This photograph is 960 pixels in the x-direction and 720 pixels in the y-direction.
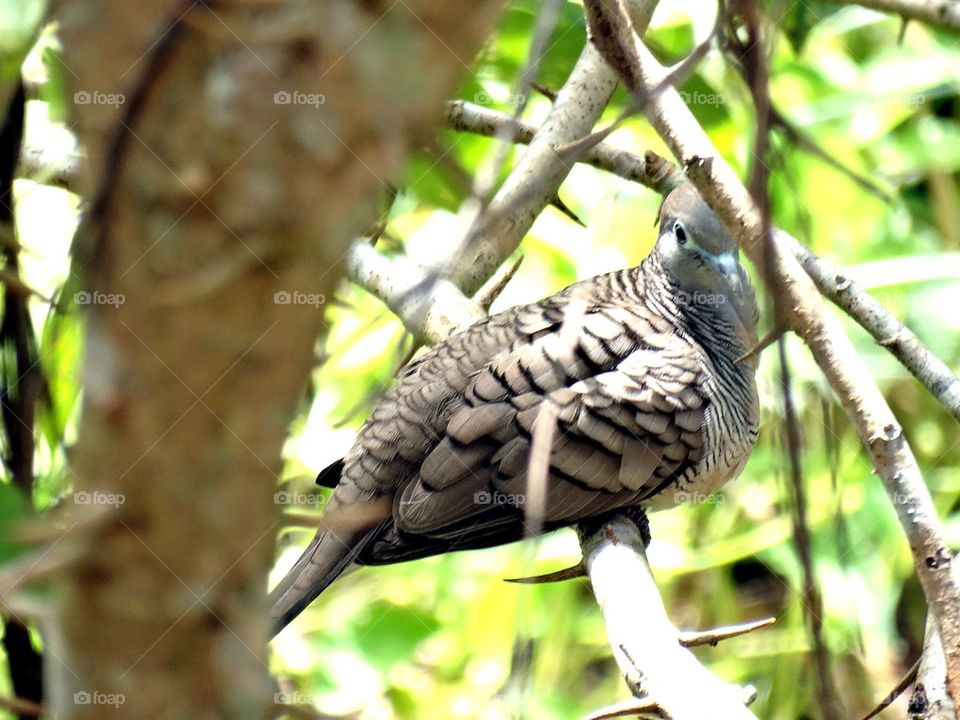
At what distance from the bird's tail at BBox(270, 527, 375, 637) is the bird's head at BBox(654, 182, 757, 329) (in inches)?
51.0

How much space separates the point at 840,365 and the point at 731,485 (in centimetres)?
282

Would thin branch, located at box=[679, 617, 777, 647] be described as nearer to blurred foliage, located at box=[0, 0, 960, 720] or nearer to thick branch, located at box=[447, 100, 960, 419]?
thick branch, located at box=[447, 100, 960, 419]

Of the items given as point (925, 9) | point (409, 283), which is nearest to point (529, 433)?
point (409, 283)

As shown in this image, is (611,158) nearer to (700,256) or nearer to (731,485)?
(700,256)

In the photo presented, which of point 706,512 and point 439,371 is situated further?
point 706,512

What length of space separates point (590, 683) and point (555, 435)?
2349mm

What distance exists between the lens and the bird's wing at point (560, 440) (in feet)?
9.14

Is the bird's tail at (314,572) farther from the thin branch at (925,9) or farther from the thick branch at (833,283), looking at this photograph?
the thin branch at (925,9)

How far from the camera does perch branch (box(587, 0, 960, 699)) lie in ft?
5.54

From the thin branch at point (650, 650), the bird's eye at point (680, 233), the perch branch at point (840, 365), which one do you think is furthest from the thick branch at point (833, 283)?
the thin branch at point (650, 650)

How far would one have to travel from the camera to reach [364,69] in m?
0.79

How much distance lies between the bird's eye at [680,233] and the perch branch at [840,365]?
1308 millimetres

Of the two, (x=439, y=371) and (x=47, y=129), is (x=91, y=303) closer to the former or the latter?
(x=439, y=371)

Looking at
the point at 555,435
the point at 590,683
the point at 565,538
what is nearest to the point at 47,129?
the point at 555,435
